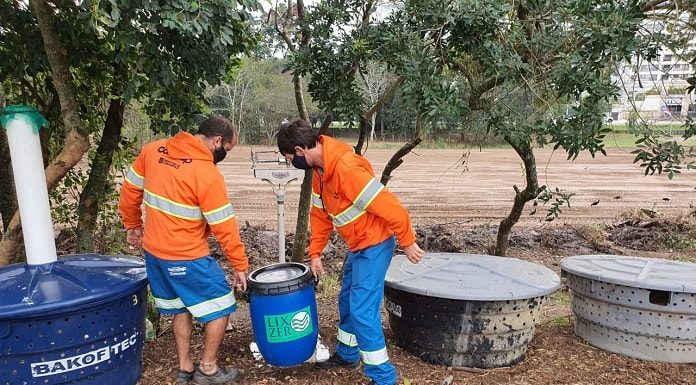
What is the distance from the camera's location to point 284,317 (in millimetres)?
2984

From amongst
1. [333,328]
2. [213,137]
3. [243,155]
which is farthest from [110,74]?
[243,155]

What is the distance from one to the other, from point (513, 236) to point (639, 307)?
16.7 ft

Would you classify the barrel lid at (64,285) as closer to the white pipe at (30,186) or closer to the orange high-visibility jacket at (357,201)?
the white pipe at (30,186)

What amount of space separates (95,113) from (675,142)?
14.5 feet

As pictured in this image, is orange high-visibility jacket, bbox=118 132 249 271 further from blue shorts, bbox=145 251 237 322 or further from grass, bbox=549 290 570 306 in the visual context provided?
grass, bbox=549 290 570 306

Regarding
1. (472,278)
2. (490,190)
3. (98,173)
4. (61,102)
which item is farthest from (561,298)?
(490,190)

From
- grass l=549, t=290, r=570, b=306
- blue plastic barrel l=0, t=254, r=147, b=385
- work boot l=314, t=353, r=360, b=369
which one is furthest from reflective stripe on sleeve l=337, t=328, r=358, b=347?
grass l=549, t=290, r=570, b=306

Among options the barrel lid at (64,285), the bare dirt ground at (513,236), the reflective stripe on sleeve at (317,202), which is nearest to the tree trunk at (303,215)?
the bare dirt ground at (513,236)

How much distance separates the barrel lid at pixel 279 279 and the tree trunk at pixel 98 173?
1.73m

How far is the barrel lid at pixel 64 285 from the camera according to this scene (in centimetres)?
246

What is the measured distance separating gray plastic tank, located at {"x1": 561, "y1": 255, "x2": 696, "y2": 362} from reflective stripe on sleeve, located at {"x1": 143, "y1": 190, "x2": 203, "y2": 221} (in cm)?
254

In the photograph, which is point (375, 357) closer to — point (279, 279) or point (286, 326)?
point (286, 326)

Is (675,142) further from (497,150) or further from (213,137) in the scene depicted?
(497,150)

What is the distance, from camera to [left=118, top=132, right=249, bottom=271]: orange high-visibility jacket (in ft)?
9.30
